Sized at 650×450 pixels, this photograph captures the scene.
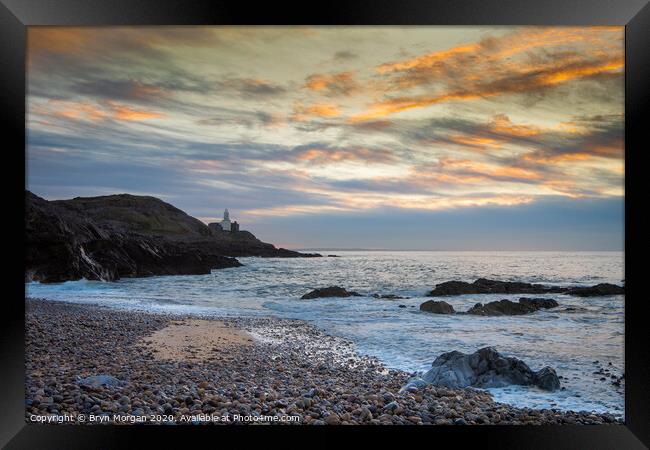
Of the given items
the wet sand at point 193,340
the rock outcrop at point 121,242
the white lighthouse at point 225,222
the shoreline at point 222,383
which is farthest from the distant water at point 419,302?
the white lighthouse at point 225,222

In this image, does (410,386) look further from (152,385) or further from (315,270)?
(315,270)

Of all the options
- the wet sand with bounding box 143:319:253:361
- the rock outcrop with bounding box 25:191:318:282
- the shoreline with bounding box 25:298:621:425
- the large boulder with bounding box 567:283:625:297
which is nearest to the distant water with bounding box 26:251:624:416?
the large boulder with bounding box 567:283:625:297

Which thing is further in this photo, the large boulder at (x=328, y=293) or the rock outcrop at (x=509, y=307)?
the large boulder at (x=328, y=293)

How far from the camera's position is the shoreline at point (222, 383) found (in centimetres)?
387

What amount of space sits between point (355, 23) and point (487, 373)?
153 inches

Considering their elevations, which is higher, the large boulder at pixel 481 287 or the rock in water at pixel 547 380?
the large boulder at pixel 481 287

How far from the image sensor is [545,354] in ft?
17.9

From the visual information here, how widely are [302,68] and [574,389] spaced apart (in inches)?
Result: 192

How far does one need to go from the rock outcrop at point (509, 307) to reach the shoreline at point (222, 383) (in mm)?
2880

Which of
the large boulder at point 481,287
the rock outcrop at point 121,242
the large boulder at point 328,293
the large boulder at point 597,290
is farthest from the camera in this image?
the large boulder at point 328,293

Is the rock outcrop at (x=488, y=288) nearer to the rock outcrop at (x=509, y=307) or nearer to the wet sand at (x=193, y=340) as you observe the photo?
the rock outcrop at (x=509, y=307)

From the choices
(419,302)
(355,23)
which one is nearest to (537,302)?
(419,302)

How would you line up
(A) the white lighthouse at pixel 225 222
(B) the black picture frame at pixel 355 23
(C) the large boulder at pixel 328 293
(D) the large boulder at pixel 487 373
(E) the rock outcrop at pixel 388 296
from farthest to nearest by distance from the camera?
(E) the rock outcrop at pixel 388 296
(C) the large boulder at pixel 328 293
(A) the white lighthouse at pixel 225 222
(D) the large boulder at pixel 487 373
(B) the black picture frame at pixel 355 23

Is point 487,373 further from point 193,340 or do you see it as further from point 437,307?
point 193,340
